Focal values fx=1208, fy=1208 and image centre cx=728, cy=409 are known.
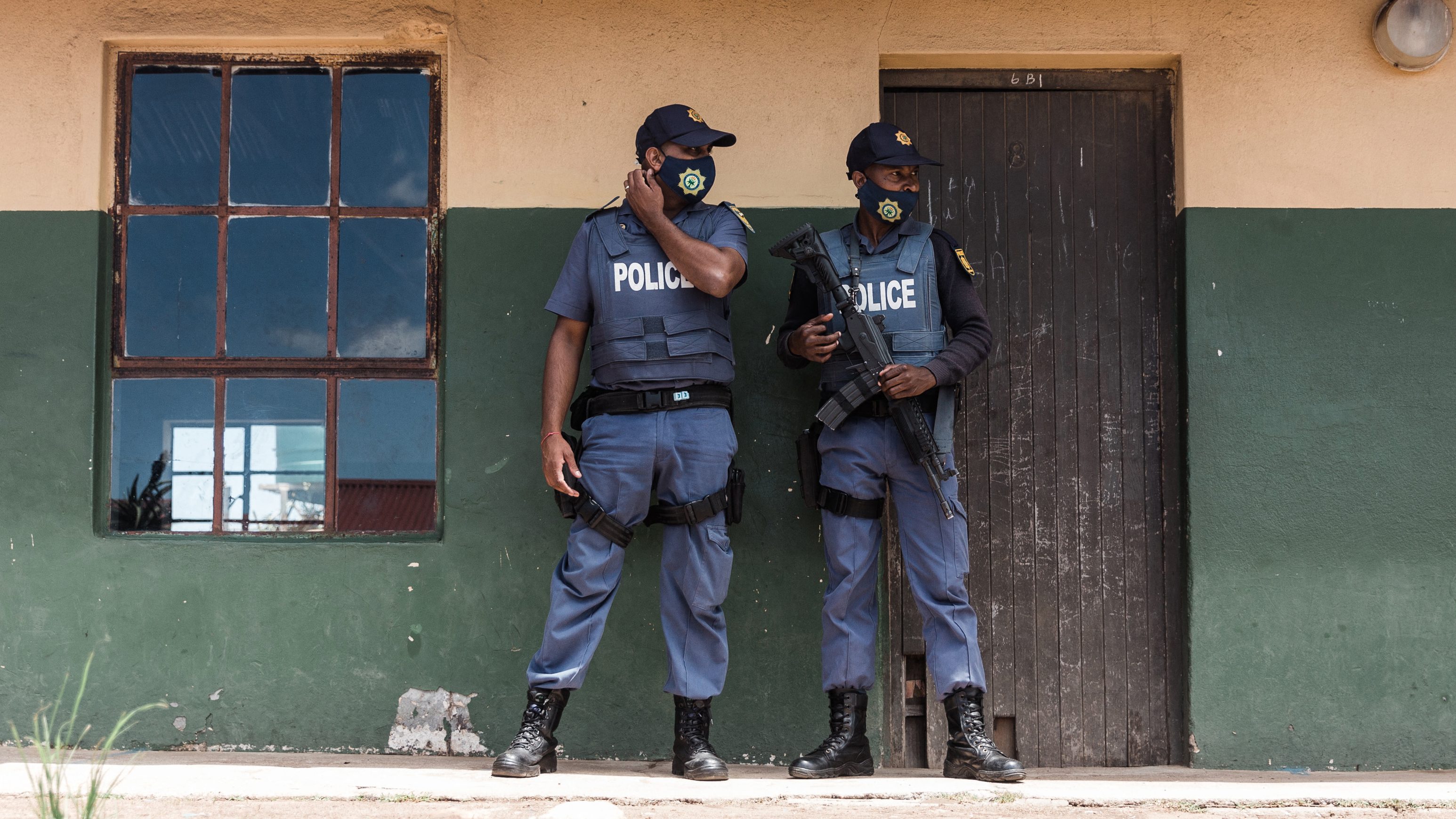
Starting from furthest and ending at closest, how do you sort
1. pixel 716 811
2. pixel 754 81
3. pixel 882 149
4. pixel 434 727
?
pixel 754 81 < pixel 434 727 < pixel 882 149 < pixel 716 811

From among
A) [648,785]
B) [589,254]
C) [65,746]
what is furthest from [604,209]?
[65,746]

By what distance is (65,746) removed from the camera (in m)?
3.66

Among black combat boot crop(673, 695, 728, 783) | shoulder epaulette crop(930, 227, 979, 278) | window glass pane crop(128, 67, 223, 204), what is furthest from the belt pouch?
window glass pane crop(128, 67, 223, 204)

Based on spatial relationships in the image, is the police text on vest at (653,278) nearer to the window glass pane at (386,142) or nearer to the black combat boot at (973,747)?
the window glass pane at (386,142)

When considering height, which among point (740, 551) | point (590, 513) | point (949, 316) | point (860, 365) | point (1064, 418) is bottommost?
point (740, 551)

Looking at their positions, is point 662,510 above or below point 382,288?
below

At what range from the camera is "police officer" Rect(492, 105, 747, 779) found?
340cm

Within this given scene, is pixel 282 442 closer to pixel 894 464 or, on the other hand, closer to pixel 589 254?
pixel 589 254

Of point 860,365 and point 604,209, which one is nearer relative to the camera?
point 860,365

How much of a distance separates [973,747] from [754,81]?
2207mm

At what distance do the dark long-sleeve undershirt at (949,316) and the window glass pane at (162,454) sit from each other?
1.96 meters

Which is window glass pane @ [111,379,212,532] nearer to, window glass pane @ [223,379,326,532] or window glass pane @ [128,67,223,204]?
window glass pane @ [223,379,326,532]

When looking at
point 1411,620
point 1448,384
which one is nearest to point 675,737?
point 1411,620

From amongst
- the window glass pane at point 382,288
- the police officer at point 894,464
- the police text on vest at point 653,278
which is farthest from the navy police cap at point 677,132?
the window glass pane at point 382,288
